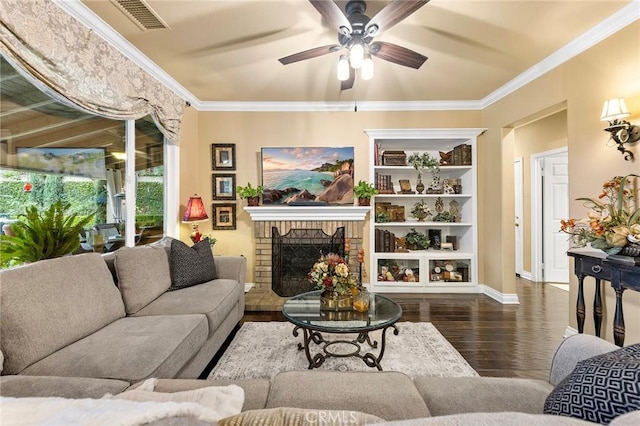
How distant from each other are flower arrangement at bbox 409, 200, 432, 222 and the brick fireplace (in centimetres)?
88

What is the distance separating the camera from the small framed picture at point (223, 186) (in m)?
4.14

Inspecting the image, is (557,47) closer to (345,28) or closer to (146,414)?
(345,28)

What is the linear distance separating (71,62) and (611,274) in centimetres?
404

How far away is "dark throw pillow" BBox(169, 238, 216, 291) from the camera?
2.59 meters

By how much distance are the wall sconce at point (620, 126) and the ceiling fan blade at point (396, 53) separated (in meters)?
1.44

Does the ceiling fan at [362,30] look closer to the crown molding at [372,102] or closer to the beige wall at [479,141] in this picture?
the crown molding at [372,102]

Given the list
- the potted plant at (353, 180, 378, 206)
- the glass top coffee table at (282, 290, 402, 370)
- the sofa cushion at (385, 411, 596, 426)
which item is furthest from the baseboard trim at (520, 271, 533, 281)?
the sofa cushion at (385, 411, 596, 426)

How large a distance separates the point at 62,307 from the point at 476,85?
4.41 meters

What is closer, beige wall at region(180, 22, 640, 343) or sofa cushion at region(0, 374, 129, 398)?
sofa cushion at region(0, 374, 129, 398)

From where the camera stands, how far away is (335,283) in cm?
221

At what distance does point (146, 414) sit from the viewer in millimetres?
547

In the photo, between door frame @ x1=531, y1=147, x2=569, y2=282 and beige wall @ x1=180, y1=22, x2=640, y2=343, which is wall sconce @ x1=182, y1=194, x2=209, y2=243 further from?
door frame @ x1=531, y1=147, x2=569, y2=282

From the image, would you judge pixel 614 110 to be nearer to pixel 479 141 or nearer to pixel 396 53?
pixel 396 53

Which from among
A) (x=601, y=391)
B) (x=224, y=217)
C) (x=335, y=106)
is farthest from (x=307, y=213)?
(x=601, y=391)
